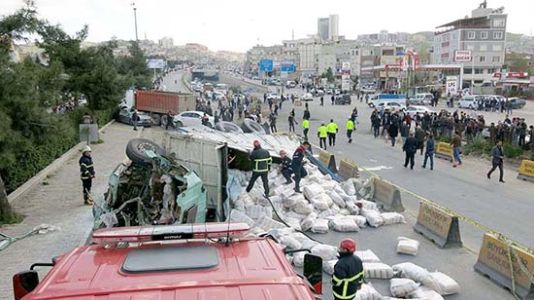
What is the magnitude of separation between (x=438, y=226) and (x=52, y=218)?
9146 mm

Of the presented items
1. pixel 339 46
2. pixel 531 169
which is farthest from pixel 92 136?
pixel 339 46

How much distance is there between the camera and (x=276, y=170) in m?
15.6

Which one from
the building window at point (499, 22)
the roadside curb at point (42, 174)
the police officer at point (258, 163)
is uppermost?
the building window at point (499, 22)

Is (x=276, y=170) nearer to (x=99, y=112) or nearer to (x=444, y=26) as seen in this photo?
(x=99, y=112)

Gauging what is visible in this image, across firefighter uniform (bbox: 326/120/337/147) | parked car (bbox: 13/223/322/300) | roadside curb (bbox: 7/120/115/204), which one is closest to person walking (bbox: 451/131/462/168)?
firefighter uniform (bbox: 326/120/337/147)

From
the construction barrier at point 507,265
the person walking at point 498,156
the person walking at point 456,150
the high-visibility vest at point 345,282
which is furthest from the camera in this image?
the person walking at point 456,150

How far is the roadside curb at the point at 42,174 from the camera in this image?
49.0 feet

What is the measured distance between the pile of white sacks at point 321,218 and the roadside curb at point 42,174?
6221 mm

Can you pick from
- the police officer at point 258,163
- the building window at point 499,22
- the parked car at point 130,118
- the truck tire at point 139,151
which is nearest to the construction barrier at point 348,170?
the police officer at point 258,163

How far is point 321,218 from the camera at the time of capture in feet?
41.8

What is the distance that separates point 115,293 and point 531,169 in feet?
62.5

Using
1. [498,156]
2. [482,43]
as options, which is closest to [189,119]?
[498,156]

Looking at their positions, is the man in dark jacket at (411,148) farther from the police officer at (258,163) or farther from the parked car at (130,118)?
the parked car at (130,118)

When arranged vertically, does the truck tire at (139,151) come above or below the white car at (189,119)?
above
